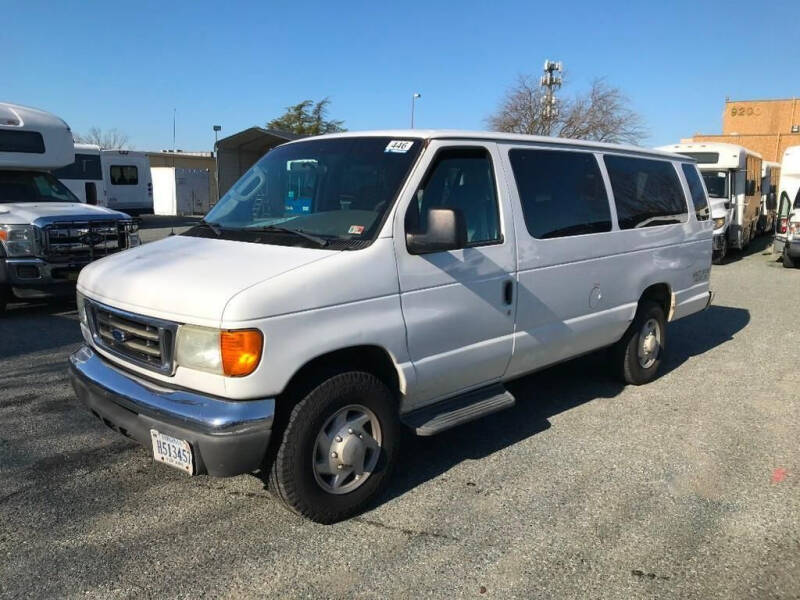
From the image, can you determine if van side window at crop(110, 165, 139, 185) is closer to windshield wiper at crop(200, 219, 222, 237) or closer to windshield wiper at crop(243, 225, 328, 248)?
windshield wiper at crop(200, 219, 222, 237)

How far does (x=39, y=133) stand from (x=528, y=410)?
8482 millimetres

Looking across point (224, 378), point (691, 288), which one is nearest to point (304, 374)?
point (224, 378)

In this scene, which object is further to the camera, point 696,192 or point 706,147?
point 706,147

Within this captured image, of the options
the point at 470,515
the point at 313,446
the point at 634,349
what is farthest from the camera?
the point at 634,349

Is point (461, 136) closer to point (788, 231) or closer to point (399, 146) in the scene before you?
point (399, 146)

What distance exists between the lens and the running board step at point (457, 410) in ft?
11.8

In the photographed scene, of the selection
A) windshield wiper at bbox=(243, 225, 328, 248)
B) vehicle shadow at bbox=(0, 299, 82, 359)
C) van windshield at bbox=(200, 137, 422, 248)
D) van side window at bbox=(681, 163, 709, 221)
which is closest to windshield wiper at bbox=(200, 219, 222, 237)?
van windshield at bbox=(200, 137, 422, 248)

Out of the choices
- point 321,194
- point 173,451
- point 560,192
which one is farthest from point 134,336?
point 560,192

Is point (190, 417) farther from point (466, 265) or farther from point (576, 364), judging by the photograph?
point (576, 364)

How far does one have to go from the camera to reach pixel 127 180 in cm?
2731

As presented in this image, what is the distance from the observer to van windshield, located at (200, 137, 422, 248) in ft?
11.6

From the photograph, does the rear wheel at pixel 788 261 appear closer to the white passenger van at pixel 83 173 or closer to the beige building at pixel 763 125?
the white passenger van at pixel 83 173

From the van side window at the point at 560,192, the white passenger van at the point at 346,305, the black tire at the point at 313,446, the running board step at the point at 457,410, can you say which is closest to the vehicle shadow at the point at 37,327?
the white passenger van at the point at 346,305

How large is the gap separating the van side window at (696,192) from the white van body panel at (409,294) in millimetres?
1479
